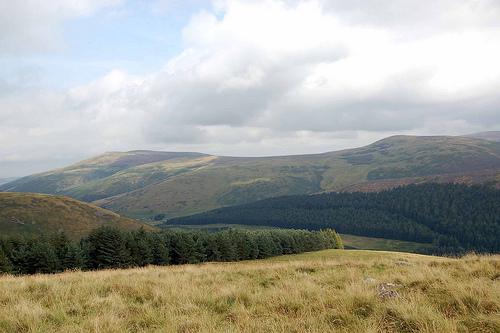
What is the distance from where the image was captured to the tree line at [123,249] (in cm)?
7025

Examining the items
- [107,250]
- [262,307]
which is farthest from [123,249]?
[262,307]

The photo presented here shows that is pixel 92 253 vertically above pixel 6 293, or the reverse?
pixel 6 293

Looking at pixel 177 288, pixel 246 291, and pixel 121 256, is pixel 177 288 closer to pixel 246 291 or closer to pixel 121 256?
pixel 246 291

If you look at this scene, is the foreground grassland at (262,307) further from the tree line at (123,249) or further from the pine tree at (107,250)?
the pine tree at (107,250)

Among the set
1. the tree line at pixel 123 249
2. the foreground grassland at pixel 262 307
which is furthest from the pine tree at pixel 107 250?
the foreground grassland at pixel 262 307

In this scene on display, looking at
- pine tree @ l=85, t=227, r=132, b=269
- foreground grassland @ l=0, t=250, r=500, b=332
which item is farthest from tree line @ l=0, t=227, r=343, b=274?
foreground grassland @ l=0, t=250, r=500, b=332

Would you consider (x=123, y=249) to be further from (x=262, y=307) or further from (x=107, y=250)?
(x=262, y=307)

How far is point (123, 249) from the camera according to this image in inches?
3068

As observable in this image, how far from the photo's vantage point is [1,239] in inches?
3125

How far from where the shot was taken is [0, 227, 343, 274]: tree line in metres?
70.2

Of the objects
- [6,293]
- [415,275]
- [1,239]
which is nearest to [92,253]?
[1,239]

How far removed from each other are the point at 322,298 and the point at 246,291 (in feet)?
8.35

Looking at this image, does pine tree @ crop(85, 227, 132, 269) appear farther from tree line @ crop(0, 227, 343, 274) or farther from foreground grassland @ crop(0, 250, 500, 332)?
foreground grassland @ crop(0, 250, 500, 332)

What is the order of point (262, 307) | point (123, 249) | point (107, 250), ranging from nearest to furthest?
point (262, 307) < point (107, 250) < point (123, 249)
